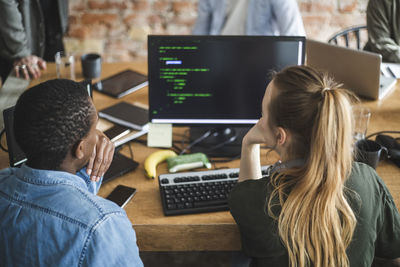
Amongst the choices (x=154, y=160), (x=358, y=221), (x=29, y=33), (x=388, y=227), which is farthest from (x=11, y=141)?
(x=29, y=33)

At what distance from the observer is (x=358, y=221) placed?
1.14 m

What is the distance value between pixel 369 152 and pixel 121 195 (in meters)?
0.83

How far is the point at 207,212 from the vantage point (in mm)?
1364

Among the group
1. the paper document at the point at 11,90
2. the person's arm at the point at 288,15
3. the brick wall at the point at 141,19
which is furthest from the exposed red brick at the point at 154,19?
the paper document at the point at 11,90

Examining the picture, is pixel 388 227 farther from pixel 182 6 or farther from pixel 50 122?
pixel 182 6

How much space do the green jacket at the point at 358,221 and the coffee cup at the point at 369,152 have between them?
262 millimetres

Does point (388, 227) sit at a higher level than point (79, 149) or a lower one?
lower

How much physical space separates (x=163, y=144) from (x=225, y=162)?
248mm

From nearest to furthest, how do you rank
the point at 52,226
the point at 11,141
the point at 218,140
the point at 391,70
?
the point at 52,226 → the point at 11,141 → the point at 218,140 → the point at 391,70

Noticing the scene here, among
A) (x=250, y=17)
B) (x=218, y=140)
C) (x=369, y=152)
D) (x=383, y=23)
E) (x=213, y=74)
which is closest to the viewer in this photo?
(x=369, y=152)

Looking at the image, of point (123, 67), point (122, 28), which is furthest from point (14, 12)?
point (122, 28)

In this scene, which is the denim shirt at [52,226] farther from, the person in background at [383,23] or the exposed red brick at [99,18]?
the exposed red brick at [99,18]

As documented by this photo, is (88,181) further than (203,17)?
No

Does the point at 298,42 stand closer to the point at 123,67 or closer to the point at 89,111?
the point at 89,111
